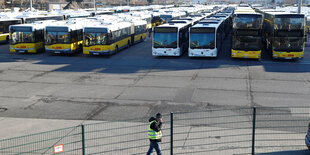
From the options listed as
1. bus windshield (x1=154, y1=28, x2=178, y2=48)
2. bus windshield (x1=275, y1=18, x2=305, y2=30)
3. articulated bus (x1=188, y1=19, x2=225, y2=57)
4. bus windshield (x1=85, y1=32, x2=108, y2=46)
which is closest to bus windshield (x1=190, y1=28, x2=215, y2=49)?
articulated bus (x1=188, y1=19, x2=225, y2=57)

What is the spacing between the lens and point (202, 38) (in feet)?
96.1

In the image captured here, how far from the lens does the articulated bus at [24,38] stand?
1244 inches

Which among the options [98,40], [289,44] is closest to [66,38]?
[98,40]

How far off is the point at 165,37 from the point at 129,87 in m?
10.8

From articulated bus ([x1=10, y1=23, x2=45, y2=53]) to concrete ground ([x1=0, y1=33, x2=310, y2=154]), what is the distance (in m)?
1.46

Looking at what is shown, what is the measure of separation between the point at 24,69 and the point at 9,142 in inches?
594

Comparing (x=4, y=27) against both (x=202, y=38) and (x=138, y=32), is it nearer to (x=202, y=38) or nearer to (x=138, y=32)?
(x=138, y=32)

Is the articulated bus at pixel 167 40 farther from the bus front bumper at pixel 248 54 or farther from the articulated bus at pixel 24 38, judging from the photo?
the articulated bus at pixel 24 38

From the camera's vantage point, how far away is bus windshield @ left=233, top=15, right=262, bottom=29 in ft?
96.4

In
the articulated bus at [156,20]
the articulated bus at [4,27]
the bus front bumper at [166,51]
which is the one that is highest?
the articulated bus at [156,20]

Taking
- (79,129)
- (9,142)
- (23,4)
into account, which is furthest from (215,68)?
(23,4)

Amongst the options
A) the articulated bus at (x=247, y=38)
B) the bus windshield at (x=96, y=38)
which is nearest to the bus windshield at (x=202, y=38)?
the articulated bus at (x=247, y=38)

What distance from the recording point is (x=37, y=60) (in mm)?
29594

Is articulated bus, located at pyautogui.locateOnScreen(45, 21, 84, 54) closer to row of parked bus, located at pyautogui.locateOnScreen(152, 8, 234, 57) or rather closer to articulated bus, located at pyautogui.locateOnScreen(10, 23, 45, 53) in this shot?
articulated bus, located at pyautogui.locateOnScreen(10, 23, 45, 53)
